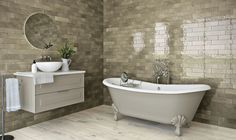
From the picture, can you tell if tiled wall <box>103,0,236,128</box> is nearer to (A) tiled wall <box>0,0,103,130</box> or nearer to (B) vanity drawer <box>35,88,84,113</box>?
(A) tiled wall <box>0,0,103,130</box>

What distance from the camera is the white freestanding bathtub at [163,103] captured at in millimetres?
2606

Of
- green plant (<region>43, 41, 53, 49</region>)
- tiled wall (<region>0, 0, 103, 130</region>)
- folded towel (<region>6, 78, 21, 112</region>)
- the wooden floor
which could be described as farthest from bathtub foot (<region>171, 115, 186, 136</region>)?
green plant (<region>43, 41, 53, 49</region>)

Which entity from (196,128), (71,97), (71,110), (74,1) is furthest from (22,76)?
(196,128)

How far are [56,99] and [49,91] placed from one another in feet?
0.61

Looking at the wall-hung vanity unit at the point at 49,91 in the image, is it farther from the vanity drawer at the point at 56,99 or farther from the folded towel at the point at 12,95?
the folded towel at the point at 12,95

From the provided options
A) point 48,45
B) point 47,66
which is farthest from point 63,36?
point 47,66

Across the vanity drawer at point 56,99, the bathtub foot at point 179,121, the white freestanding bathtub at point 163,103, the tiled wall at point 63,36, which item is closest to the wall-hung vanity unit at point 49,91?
the vanity drawer at point 56,99

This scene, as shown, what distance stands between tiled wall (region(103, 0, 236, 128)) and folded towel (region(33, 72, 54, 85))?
187cm

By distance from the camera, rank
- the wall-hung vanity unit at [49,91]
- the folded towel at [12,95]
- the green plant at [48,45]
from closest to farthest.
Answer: the folded towel at [12,95] → the wall-hung vanity unit at [49,91] → the green plant at [48,45]

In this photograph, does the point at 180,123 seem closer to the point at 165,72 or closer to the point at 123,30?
the point at 165,72

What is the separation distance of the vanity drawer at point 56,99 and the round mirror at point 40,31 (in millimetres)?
930

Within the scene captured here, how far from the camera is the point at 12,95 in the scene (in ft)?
8.34

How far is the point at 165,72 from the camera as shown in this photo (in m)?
3.56

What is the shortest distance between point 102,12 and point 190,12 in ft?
6.80
